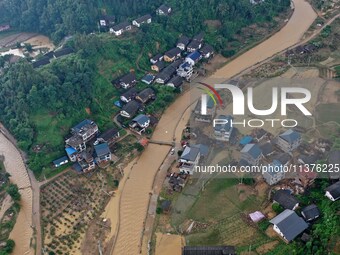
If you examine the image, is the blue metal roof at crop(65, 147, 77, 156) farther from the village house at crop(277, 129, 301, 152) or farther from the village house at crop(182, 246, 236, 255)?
the village house at crop(277, 129, 301, 152)

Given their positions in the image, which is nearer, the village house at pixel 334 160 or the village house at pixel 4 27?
the village house at pixel 334 160

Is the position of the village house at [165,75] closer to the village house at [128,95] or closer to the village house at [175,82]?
the village house at [175,82]

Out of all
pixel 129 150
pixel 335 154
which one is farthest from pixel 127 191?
pixel 335 154

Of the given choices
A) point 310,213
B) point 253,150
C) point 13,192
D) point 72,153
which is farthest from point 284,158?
point 13,192

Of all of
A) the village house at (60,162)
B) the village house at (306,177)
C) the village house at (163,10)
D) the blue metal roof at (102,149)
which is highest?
the village house at (163,10)

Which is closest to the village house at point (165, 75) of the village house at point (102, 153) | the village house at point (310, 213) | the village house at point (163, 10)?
the village house at point (163, 10)

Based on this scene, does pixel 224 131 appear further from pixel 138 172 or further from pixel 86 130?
pixel 86 130
